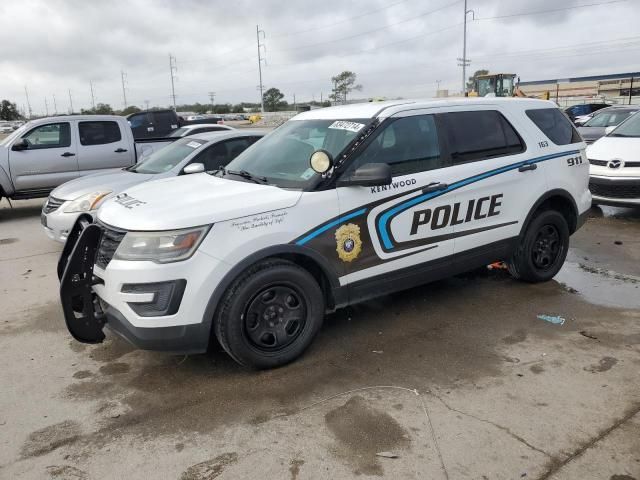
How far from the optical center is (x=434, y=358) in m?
3.85

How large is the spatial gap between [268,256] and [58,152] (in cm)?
808

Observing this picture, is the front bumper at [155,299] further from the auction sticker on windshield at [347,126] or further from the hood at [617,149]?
the hood at [617,149]

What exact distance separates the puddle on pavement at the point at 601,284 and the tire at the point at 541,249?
0.30m

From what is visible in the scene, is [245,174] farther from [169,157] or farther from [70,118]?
[70,118]

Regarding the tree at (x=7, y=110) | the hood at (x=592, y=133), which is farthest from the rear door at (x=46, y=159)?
the tree at (x=7, y=110)

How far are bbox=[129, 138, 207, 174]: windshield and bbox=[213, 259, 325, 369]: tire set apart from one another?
3.99m

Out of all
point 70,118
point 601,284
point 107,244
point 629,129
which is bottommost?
point 601,284

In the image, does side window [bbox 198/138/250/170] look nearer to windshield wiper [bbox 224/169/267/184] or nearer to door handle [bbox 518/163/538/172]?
windshield wiper [bbox 224/169/267/184]

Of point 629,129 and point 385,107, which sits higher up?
point 385,107

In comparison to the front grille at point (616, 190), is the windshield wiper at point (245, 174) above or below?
above

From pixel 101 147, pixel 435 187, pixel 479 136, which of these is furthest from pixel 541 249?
pixel 101 147

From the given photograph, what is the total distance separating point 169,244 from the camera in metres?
3.25

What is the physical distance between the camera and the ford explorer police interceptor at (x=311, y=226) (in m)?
3.30

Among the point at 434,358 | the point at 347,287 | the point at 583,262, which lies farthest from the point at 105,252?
the point at 583,262
